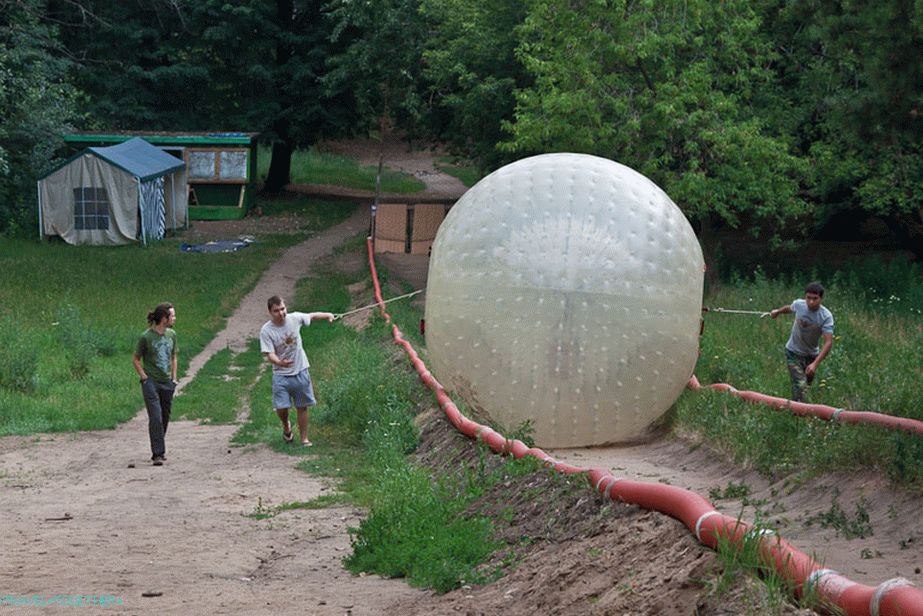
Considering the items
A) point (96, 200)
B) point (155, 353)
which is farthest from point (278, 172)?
point (155, 353)

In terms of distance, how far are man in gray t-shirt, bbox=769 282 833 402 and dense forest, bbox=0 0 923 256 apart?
235cm

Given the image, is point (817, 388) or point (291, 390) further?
Answer: point (291, 390)

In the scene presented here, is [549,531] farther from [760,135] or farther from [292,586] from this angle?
[760,135]

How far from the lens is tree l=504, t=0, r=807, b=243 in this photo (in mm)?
25109

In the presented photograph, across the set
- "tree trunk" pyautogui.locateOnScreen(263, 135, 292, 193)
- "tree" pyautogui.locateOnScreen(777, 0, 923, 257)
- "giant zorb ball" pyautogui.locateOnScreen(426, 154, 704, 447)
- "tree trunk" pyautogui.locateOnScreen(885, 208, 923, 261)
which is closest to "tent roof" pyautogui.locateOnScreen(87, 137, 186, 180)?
"tree trunk" pyautogui.locateOnScreen(263, 135, 292, 193)

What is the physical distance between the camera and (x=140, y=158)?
4088 cm

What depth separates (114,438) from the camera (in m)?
16.1

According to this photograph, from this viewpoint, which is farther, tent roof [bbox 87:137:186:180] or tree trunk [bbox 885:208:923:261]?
tent roof [bbox 87:137:186:180]

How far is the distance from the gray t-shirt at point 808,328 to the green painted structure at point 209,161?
32.8m

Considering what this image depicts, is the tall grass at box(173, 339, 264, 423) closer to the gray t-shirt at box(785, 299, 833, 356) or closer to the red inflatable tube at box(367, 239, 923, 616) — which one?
the gray t-shirt at box(785, 299, 833, 356)

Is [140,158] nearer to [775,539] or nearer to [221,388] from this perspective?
[221,388]

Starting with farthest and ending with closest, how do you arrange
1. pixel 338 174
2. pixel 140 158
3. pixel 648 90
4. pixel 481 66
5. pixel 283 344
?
pixel 338 174, pixel 140 158, pixel 481 66, pixel 648 90, pixel 283 344

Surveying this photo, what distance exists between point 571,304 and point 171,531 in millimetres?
4246

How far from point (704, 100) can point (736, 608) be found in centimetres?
2131
